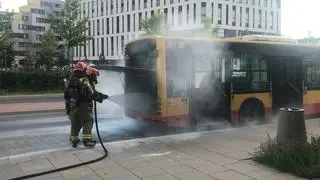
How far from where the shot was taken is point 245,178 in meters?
6.63

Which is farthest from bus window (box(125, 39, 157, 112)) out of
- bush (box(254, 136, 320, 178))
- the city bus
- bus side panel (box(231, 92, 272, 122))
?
bush (box(254, 136, 320, 178))

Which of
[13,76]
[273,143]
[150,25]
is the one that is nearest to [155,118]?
[273,143]

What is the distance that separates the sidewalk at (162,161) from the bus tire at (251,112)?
2.80 m

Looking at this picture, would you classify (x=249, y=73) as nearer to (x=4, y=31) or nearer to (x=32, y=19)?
(x=4, y=31)

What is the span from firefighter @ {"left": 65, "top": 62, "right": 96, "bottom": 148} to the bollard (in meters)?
3.78

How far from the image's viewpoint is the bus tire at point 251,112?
1298 cm

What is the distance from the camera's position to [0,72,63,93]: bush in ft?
109

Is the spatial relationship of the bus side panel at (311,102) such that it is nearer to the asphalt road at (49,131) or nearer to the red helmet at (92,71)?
the asphalt road at (49,131)

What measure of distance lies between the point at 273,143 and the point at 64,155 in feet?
12.4

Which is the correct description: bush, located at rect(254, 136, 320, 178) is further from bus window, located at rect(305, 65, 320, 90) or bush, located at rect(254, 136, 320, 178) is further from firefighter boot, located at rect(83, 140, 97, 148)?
bus window, located at rect(305, 65, 320, 90)

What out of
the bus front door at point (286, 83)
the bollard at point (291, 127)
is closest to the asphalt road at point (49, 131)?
the bus front door at point (286, 83)

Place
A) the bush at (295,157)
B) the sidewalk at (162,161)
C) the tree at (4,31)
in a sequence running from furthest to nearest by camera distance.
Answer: the tree at (4,31)
the sidewalk at (162,161)
the bush at (295,157)

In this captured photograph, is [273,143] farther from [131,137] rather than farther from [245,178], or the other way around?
[131,137]

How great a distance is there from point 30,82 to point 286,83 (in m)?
24.3
